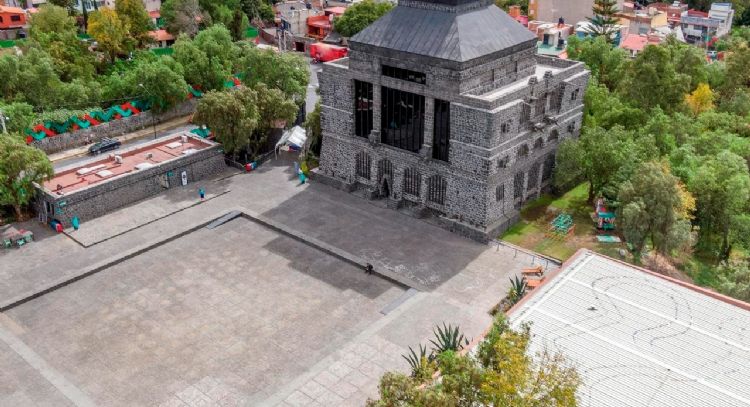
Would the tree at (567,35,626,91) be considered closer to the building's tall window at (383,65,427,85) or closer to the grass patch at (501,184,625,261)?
the grass patch at (501,184,625,261)

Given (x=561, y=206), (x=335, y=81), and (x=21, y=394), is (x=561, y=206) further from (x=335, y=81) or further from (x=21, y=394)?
(x=21, y=394)

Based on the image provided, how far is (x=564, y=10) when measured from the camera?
134000mm

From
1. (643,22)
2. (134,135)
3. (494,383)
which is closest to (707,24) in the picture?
(643,22)

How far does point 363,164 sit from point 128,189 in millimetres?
23955

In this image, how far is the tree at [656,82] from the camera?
75250mm

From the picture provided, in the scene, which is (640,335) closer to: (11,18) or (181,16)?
(181,16)

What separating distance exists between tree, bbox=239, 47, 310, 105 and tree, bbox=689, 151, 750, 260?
158ft

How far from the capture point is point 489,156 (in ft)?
190

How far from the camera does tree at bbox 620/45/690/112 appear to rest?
75250 millimetres

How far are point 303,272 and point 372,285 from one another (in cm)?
615

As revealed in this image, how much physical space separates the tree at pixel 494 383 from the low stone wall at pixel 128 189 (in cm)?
4377

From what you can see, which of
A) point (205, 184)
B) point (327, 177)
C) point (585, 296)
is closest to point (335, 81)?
point (327, 177)

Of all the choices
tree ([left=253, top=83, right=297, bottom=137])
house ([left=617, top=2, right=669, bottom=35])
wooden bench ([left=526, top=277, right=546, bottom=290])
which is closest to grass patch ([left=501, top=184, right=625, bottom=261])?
wooden bench ([left=526, top=277, right=546, bottom=290])

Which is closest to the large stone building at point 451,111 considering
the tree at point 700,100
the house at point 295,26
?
the tree at point 700,100
